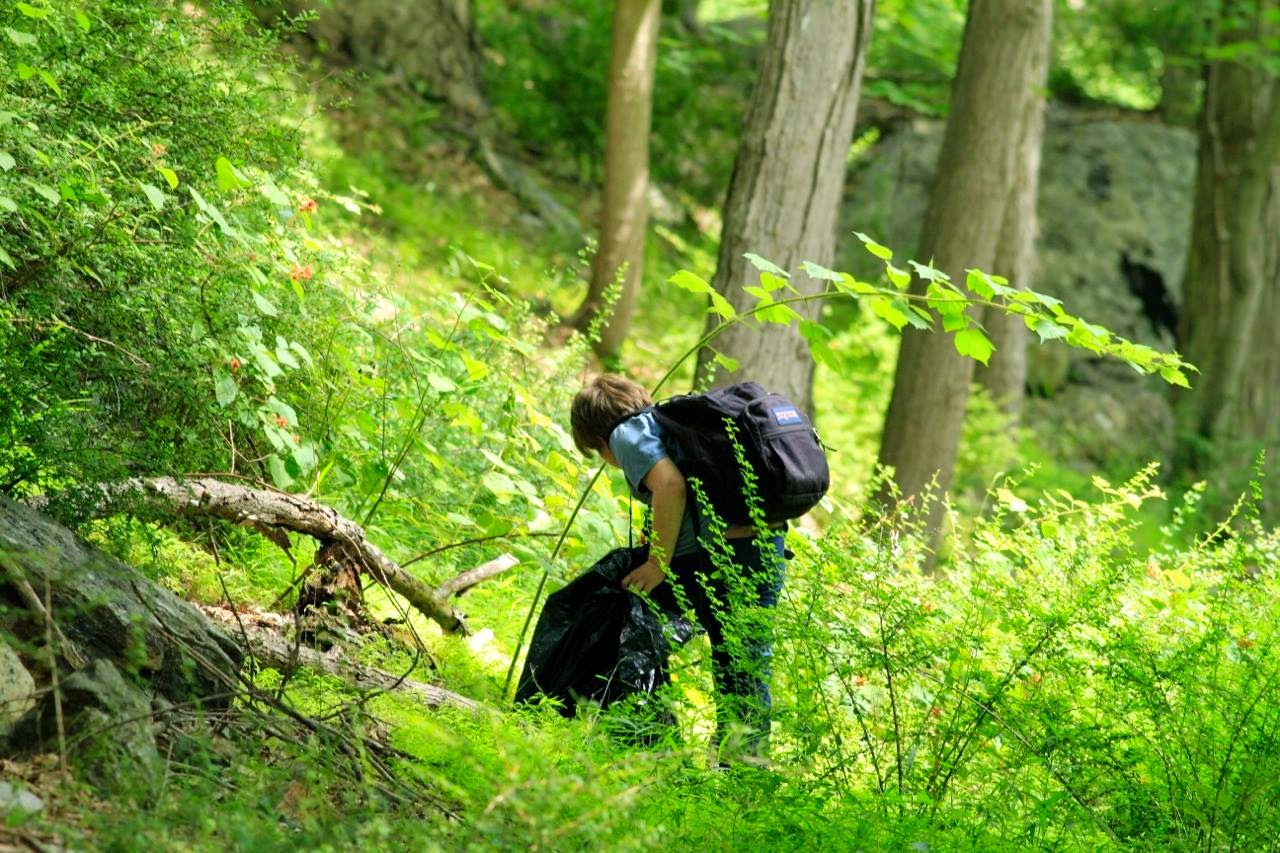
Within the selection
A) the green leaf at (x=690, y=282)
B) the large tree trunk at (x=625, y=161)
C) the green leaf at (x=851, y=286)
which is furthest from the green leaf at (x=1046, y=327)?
the large tree trunk at (x=625, y=161)

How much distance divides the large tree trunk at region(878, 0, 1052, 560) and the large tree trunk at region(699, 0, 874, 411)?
220 cm

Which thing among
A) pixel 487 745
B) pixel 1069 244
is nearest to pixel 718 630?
pixel 487 745

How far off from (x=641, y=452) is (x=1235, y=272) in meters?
12.7

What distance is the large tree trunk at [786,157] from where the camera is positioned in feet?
25.1

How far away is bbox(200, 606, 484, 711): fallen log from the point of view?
413cm

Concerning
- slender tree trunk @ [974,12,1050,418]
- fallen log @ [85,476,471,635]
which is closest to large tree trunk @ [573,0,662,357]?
slender tree trunk @ [974,12,1050,418]

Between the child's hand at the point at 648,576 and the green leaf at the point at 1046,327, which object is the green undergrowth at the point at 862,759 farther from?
the green leaf at the point at 1046,327

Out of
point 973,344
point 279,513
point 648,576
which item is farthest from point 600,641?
point 973,344

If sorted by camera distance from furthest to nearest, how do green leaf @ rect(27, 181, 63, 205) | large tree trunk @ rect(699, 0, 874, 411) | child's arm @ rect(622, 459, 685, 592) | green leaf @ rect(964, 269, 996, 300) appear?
large tree trunk @ rect(699, 0, 874, 411) < child's arm @ rect(622, 459, 685, 592) < green leaf @ rect(964, 269, 996, 300) < green leaf @ rect(27, 181, 63, 205)

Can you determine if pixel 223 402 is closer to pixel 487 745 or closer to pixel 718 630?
pixel 487 745

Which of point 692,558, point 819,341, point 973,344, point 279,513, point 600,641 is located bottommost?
point 600,641

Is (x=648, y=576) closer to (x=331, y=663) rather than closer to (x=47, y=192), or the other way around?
(x=331, y=663)

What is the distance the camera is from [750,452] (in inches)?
172

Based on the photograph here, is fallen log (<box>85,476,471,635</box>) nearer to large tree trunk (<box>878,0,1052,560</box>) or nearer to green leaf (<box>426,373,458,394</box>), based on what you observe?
green leaf (<box>426,373,458,394</box>)
